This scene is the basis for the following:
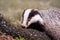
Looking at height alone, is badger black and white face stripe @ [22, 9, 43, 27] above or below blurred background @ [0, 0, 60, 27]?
below

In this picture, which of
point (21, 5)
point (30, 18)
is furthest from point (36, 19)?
point (21, 5)

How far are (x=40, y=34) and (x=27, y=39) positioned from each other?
0.51 metres

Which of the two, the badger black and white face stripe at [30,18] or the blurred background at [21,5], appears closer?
the badger black and white face stripe at [30,18]

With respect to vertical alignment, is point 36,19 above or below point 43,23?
above

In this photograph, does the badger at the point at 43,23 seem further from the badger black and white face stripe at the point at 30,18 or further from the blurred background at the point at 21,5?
the blurred background at the point at 21,5

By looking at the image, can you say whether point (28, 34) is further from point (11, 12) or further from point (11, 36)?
point (11, 12)

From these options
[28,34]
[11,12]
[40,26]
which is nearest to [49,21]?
[40,26]

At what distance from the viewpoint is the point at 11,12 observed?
12.4 meters

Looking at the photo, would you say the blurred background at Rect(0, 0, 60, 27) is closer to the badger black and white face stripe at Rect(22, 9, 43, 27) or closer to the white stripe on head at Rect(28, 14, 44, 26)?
the badger black and white face stripe at Rect(22, 9, 43, 27)

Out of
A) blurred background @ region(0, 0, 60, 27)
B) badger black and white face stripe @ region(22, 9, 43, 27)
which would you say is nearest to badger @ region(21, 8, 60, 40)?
badger black and white face stripe @ region(22, 9, 43, 27)

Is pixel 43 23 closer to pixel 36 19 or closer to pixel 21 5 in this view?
pixel 36 19

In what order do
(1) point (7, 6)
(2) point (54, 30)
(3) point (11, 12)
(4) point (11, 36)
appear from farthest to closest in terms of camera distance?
(1) point (7, 6) → (3) point (11, 12) → (2) point (54, 30) → (4) point (11, 36)

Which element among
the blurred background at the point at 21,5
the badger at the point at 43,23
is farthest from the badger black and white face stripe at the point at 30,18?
the blurred background at the point at 21,5

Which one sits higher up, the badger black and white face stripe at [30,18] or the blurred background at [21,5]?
the blurred background at [21,5]
